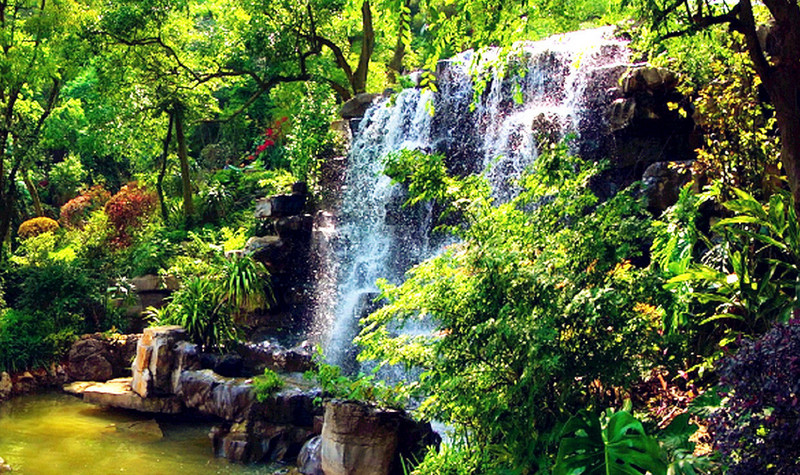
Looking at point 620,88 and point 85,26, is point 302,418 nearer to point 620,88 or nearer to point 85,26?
point 620,88

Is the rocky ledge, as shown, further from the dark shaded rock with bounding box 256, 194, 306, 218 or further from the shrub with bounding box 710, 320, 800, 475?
the shrub with bounding box 710, 320, 800, 475

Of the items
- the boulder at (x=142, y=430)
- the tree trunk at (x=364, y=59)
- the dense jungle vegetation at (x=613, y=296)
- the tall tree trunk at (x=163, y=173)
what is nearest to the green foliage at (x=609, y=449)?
the dense jungle vegetation at (x=613, y=296)

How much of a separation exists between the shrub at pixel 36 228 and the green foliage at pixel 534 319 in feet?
53.3

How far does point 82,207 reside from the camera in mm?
20281

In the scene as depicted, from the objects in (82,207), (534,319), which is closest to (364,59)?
(82,207)

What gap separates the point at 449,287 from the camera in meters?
5.06

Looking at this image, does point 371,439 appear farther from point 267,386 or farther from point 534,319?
point 267,386

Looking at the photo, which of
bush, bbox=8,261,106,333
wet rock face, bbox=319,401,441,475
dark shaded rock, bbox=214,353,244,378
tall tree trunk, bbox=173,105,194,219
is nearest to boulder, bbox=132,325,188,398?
dark shaded rock, bbox=214,353,244,378

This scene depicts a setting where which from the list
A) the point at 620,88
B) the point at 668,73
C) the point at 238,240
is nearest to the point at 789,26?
the point at 668,73

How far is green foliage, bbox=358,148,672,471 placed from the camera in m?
4.69

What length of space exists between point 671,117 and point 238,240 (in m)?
7.71

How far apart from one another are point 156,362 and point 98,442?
1.42m

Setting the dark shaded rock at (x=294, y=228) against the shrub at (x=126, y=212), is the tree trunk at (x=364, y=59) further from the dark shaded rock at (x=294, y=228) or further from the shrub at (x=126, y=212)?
the shrub at (x=126, y=212)

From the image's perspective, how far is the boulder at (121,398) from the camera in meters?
10.4
